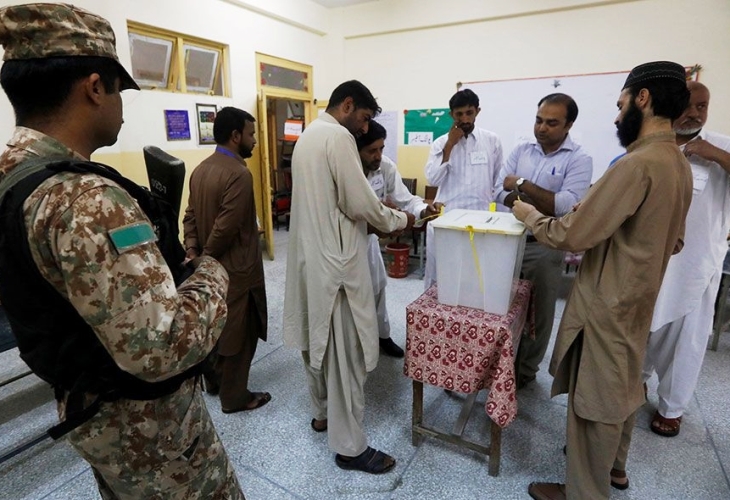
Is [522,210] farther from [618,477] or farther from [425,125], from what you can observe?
[425,125]

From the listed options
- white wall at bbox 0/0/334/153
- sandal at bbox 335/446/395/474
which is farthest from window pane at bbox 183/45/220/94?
sandal at bbox 335/446/395/474

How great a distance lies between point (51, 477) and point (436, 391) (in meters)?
1.90

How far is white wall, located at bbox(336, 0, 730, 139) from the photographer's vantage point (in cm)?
376

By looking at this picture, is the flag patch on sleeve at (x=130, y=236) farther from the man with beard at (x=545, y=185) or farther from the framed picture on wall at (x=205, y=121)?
the framed picture on wall at (x=205, y=121)

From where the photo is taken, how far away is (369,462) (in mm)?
1715

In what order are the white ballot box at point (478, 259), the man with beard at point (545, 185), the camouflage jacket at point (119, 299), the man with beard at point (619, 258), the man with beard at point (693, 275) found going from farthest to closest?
the man with beard at point (545, 185)
the man with beard at point (693, 275)
the white ballot box at point (478, 259)
the man with beard at point (619, 258)
the camouflage jacket at point (119, 299)

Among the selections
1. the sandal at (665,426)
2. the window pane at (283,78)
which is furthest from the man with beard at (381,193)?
the window pane at (283,78)

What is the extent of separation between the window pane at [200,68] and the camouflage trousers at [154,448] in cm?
399

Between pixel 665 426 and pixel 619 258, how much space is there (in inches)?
49.9

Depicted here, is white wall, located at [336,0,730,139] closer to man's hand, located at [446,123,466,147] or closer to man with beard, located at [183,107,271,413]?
man's hand, located at [446,123,466,147]

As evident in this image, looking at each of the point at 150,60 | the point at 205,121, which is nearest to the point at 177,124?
the point at 205,121

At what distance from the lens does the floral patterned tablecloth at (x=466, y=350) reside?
1496mm

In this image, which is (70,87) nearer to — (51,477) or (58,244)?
(58,244)

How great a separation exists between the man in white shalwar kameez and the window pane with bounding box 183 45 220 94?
10.4ft
